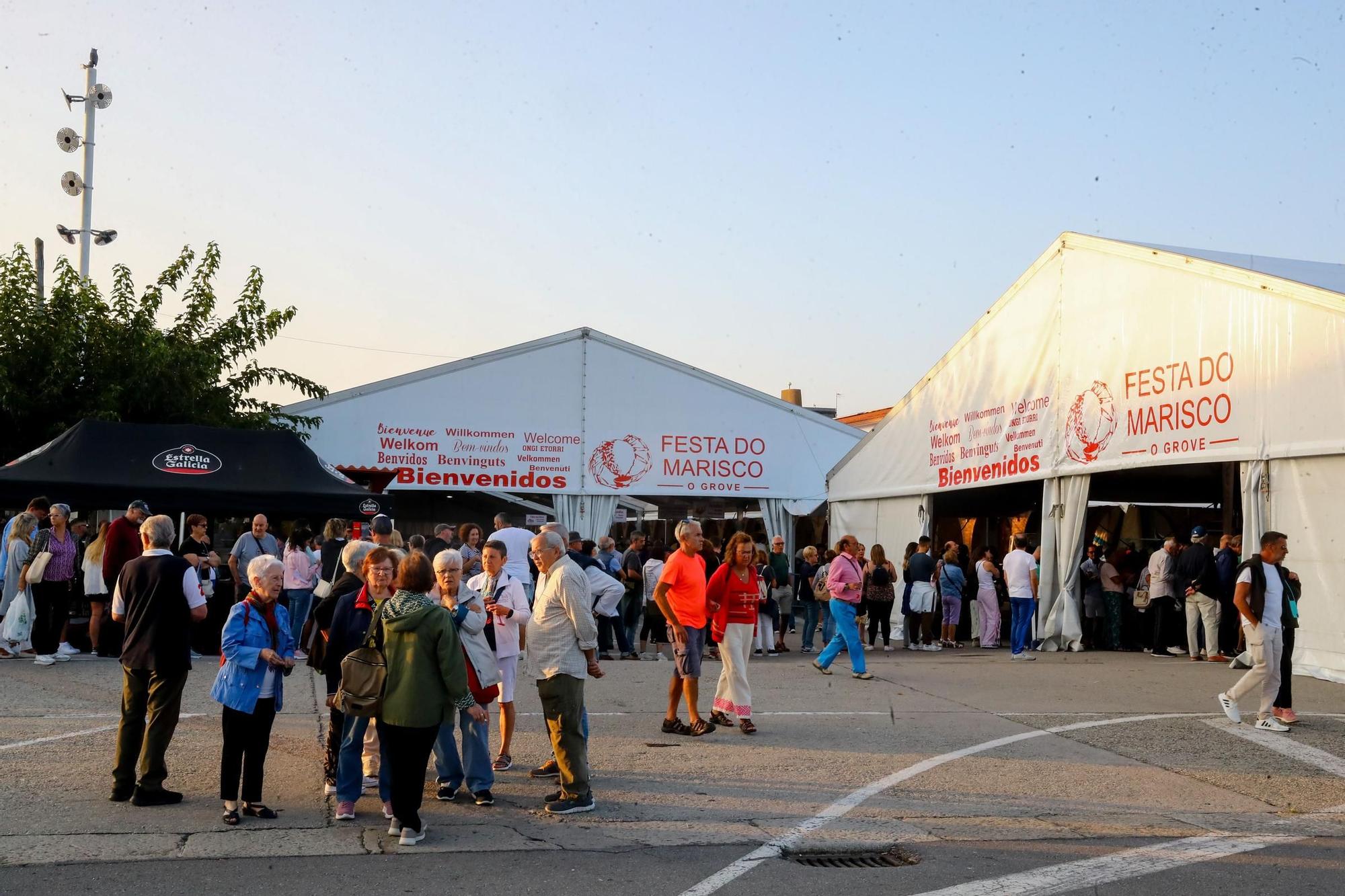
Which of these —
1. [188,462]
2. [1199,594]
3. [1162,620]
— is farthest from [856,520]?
[188,462]

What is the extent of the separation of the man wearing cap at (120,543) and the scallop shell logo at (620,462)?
44.4 ft

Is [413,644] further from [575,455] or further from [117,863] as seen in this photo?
[575,455]

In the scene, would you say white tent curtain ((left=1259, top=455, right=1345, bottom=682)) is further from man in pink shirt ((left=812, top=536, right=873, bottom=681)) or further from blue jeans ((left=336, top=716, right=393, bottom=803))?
blue jeans ((left=336, top=716, right=393, bottom=803))

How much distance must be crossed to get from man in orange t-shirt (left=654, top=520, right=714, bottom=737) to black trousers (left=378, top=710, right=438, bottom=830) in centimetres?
365

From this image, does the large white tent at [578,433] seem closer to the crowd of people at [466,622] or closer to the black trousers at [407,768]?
the crowd of people at [466,622]

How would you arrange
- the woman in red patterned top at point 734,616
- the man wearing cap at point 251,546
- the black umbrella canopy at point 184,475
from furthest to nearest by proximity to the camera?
the black umbrella canopy at point 184,475 → the man wearing cap at point 251,546 → the woman in red patterned top at point 734,616

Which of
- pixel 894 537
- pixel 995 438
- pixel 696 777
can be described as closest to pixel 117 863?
pixel 696 777

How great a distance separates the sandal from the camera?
32.3ft

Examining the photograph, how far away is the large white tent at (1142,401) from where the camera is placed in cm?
1353

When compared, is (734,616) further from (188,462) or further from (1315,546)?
(188,462)

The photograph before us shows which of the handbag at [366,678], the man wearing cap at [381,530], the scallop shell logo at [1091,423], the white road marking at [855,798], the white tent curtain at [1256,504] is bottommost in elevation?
the white road marking at [855,798]

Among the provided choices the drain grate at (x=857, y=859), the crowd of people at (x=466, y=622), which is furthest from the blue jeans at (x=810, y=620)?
the drain grate at (x=857, y=859)

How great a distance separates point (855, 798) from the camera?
7680 mm

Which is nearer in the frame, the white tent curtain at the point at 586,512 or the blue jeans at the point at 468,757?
the blue jeans at the point at 468,757
